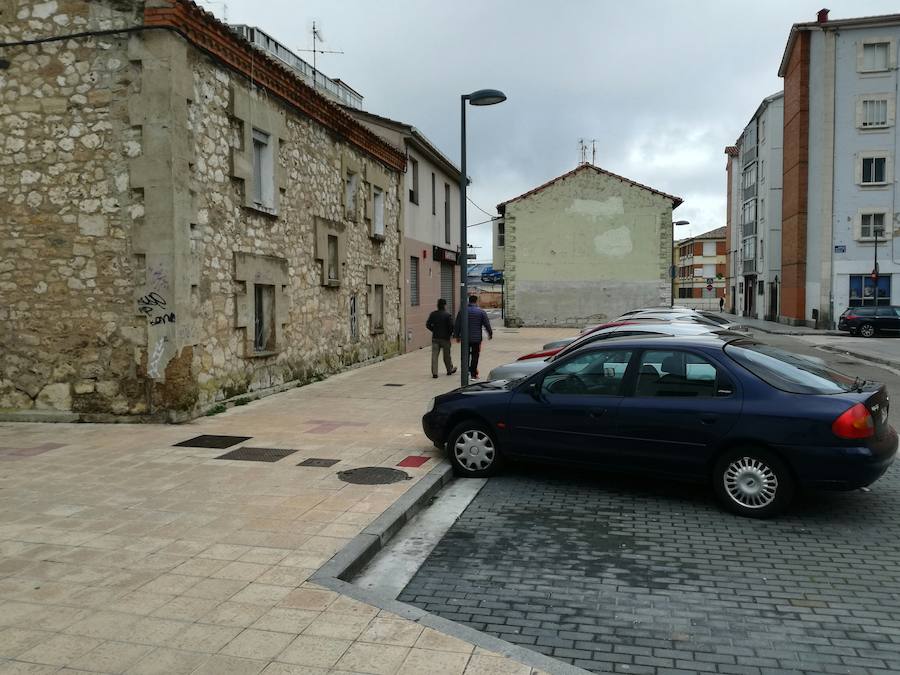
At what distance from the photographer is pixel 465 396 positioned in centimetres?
734

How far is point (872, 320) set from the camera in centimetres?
3050

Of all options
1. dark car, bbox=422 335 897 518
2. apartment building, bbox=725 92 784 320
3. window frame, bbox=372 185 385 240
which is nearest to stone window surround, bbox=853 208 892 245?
apartment building, bbox=725 92 784 320

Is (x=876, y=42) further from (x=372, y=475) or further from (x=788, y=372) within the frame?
(x=372, y=475)

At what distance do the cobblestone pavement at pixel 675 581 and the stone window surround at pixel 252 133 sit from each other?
286 inches

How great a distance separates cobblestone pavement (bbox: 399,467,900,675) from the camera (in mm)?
3652

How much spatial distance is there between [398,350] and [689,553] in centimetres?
1585

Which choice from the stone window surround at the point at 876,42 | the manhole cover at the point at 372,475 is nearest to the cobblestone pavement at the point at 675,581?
the manhole cover at the point at 372,475

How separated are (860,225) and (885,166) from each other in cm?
316

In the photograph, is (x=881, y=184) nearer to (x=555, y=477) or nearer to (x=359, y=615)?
(x=555, y=477)

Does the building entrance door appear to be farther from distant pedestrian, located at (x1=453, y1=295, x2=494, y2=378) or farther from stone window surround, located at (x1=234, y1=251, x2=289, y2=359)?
stone window surround, located at (x1=234, y1=251, x2=289, y2=359)

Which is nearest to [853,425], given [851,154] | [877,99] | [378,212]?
[378,212]

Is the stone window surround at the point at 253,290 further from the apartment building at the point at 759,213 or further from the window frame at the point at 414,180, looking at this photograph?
the apartment building at the point at 759,213

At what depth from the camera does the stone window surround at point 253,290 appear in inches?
440

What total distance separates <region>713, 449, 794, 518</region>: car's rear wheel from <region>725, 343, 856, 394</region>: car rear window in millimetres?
617
